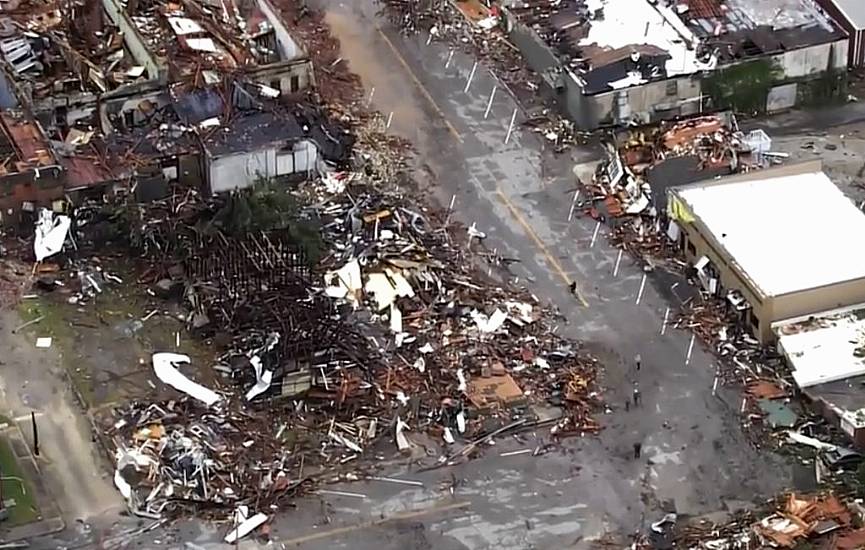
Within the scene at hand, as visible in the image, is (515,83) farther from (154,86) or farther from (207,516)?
(207,516)

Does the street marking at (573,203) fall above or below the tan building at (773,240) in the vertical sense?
below

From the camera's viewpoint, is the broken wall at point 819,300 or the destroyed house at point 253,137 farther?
the destroyed house at point 253,137

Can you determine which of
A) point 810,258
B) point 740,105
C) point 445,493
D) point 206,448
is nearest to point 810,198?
point 810,258

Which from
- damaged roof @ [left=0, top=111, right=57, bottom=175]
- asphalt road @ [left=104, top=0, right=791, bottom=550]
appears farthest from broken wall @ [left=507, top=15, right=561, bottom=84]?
damaged roof @ [left=0, top=111, right=57, bottom=175]

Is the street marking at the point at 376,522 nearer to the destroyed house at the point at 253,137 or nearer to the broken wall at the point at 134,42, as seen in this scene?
the destroyed house at the point at 253,137

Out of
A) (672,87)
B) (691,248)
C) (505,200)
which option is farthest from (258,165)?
(672,87)

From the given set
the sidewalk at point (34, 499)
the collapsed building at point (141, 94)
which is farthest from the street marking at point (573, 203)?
the sidewalk at point (34, 499)
